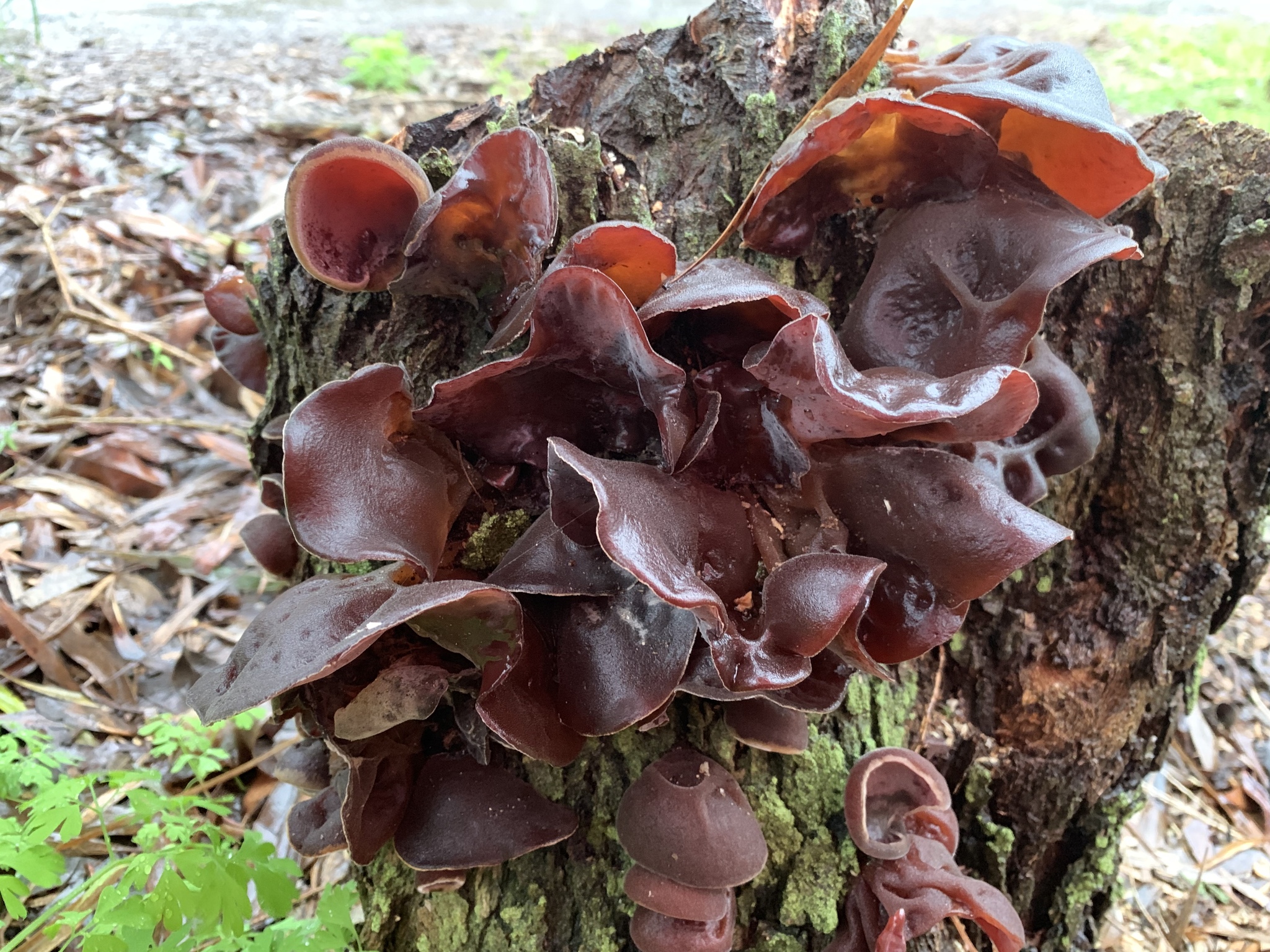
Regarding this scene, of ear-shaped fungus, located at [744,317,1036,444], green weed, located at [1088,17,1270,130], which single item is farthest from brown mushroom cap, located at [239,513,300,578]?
green weed, located at [1088,17,1270,130]

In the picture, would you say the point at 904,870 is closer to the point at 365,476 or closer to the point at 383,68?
the point at 365,476

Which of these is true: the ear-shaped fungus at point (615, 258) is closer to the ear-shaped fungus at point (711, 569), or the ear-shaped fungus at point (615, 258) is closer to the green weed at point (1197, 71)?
the ear-shaped fungus at point (711, 569)

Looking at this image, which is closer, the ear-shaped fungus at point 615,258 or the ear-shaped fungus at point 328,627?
the ear-shaped fungus at point 328,627

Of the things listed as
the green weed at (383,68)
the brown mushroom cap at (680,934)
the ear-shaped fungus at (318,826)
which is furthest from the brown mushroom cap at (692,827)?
the green weed at (383,68)

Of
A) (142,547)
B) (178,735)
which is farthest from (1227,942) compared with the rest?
(142,547)

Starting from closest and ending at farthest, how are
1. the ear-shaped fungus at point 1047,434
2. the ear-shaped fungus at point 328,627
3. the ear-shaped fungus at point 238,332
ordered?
the ear-shaped fungus at point 328,627 < the ear-shaped fungus at point 1047,434 < the ear-shaped fungus at point 238,332

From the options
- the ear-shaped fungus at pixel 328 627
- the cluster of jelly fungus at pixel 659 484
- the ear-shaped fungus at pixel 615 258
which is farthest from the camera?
the ear-shaped fungus at pixel 615 258

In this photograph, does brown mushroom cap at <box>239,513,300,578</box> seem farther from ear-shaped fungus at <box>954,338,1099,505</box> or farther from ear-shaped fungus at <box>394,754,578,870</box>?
ear-shaped fungus at <box>954,338,1099,505</box>
